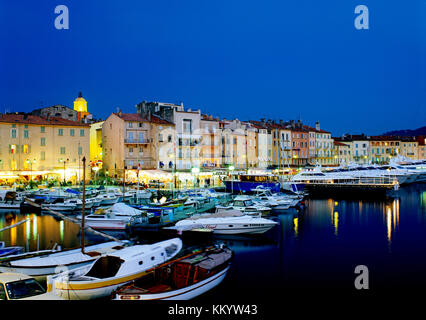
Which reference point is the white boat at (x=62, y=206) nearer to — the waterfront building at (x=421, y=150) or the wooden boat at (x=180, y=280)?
the wooden boat at (x=180, y=280)

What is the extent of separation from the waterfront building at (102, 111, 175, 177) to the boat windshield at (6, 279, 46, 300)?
38.3m

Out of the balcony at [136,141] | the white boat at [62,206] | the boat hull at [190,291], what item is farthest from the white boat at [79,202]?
the boat hull at [190,291]

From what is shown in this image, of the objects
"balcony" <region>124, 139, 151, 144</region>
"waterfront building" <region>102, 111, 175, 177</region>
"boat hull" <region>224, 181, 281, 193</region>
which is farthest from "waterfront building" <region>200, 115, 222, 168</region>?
"balcony" <region>124, 139, 151, 144</region>

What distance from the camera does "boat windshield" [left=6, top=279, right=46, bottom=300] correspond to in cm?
891

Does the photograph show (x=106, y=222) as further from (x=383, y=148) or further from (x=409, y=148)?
(x=409, y=148)

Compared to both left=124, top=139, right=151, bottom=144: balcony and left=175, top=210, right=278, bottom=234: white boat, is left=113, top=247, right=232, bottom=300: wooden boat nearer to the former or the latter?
left=175, top=210, right=278, bottom=234: white boat

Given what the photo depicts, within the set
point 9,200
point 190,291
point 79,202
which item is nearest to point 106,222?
point 79,202

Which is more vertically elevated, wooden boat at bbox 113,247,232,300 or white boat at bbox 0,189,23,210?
white boat at bbox 0,189,23,210

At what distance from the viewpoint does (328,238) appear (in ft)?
72.0

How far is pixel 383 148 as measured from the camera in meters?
92.9

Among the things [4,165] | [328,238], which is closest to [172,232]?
[328,238]

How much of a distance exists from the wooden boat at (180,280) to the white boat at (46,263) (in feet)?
10.8

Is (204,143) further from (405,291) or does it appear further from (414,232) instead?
(405,291)

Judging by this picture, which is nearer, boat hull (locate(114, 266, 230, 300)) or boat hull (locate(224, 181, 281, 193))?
boat hull (locate(114, 266, 230, 300))
